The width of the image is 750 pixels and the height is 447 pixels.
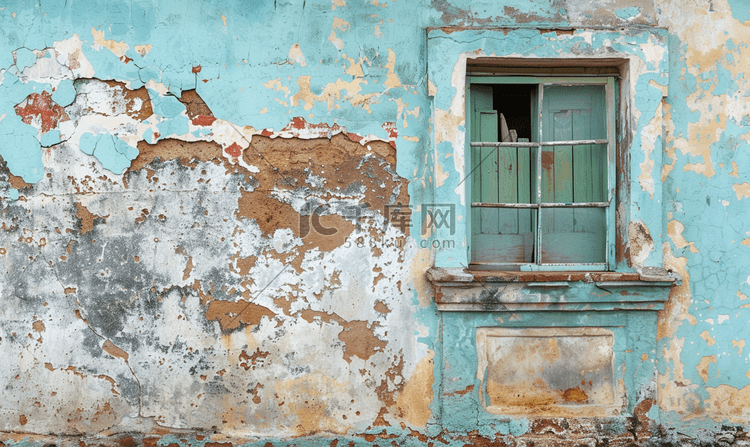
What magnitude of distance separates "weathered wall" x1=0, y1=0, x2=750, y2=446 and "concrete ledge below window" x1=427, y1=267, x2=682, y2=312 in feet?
0.44

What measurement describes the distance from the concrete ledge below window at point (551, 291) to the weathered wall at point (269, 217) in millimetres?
133

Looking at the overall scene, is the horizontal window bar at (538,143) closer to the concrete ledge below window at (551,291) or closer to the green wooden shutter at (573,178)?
the green wooden shutter at (573,178)

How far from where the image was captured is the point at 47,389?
279 cm

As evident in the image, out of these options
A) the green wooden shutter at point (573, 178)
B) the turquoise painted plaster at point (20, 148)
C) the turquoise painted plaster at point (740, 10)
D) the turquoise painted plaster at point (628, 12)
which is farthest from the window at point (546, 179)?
the turquoise painted plaster at point (20, 148)

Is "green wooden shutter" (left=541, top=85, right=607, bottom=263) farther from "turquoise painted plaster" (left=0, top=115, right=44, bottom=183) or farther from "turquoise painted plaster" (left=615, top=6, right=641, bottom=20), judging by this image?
"turquoise painted plaster" (left=0, top=115, right=44, bottom=183)

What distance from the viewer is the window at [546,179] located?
9.67 feet

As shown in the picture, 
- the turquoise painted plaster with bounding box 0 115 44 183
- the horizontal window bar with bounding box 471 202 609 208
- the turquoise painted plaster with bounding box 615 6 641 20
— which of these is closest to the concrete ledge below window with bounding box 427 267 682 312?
the horizontal window bar with bounding box 471 202 609 208

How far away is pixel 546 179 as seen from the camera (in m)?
2.96

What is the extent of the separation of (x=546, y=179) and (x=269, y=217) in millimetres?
1673

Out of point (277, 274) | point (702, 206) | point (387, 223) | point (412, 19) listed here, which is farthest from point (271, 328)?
point (702, 206)

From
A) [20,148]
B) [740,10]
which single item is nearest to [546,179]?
[740,10]

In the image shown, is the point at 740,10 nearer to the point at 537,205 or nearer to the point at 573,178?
the point at 573,178

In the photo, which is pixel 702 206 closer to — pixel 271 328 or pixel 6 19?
pixel 271 328

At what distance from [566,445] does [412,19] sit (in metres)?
2.58
